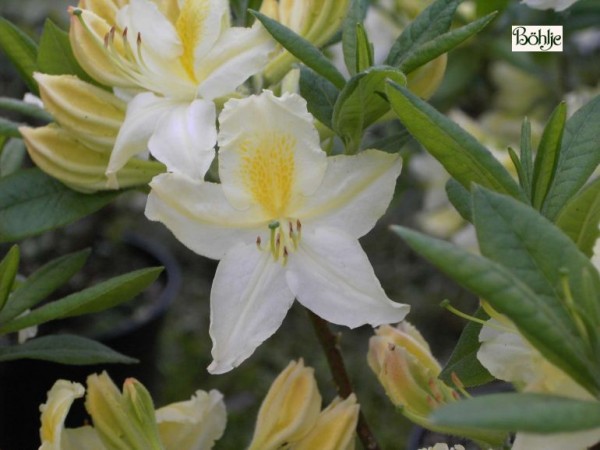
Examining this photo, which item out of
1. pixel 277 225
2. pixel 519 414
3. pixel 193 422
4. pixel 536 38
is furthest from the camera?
pixel 536 38

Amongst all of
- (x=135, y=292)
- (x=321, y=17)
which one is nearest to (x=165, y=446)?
(x=135, y=292)

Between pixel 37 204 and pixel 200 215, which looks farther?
pixel 37 204

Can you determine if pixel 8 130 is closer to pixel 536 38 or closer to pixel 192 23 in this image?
pixel 192 23

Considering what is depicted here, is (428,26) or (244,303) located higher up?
(428,26)

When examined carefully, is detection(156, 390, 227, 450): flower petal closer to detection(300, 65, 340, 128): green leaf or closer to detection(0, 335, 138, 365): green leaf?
detection(0, 335, 138, 365): green leaf

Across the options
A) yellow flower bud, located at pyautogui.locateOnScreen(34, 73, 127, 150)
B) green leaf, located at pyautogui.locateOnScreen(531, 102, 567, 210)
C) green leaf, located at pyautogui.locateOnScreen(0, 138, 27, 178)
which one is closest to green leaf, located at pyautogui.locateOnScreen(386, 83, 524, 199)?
green leaf, located at pyautogui.locateOnScreen(531, 102, 567, 210)

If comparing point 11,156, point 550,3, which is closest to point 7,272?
point 11,156

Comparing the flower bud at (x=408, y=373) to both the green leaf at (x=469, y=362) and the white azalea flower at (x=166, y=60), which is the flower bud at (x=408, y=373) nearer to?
the green leaf at (x=469, y=362)
